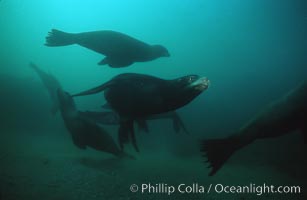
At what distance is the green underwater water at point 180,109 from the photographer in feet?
14.3

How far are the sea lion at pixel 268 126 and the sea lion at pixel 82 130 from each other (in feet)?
4.56

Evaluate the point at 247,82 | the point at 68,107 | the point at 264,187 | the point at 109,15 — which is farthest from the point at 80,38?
the point at 109,15

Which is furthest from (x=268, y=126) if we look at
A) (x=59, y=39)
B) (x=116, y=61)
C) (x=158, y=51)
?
(x=59, y=39)

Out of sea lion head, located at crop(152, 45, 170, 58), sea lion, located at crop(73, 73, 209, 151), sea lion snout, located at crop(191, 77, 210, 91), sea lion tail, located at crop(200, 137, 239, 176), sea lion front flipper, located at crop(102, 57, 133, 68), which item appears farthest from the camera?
sea lion head, located at crop(152, 45, 170, 58)

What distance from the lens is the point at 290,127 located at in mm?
3453

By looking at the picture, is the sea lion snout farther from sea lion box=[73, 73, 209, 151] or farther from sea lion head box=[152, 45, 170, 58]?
sea lion head box=[152, 45, 170, 58]

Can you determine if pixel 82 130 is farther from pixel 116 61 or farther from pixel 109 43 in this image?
pixel 109 43

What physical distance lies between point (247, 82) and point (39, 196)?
678 cm

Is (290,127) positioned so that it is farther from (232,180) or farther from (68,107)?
(68,107)

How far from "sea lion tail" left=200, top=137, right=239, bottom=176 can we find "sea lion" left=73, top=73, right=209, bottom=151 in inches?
27.5

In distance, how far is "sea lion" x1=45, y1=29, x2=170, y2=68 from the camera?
3912 millimetres

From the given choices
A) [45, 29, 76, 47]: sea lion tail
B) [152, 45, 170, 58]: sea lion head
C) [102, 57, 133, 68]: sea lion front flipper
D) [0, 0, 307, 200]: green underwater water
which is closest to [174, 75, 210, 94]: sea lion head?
[102, 57, 133, 68]: sea lion front flipper

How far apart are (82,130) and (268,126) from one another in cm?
237

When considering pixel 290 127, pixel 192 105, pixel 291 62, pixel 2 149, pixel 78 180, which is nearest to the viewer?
pixel 290 127
